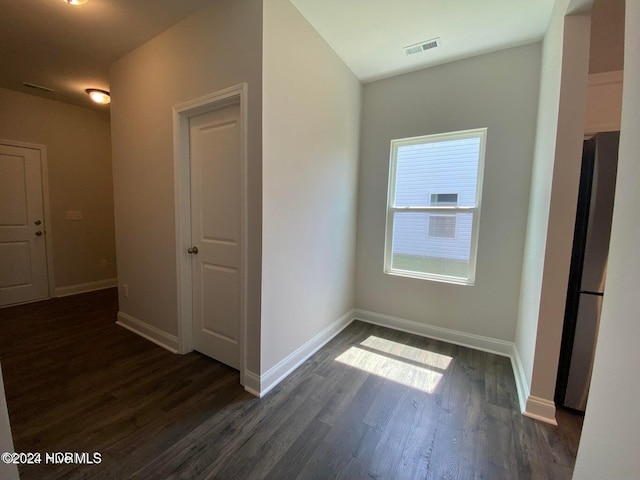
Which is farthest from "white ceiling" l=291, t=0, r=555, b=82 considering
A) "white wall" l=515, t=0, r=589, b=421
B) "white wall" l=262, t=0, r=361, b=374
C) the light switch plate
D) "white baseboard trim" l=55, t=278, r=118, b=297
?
"white baseboard trim" l=55, t=278, r=118, b=297

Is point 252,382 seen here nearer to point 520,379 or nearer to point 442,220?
point 520,379

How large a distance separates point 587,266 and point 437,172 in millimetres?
1460

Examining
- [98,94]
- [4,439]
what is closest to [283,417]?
[4,439]

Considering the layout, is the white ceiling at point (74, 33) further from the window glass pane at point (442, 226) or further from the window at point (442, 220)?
the window glass pane at point (442, 226)

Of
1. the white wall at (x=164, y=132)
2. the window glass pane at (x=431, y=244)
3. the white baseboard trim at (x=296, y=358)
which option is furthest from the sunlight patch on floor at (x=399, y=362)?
the white wall at (x=164, y=132)

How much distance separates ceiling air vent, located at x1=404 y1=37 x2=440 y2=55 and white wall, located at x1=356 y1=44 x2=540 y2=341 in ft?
1.08

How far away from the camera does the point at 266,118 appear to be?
174 centimetres

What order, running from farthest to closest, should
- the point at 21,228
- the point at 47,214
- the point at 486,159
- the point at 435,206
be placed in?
1. the point at 47,214
2. the point at 21,228
3. the point at 435,206
4. the point at 486,159

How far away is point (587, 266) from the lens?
1.67 m

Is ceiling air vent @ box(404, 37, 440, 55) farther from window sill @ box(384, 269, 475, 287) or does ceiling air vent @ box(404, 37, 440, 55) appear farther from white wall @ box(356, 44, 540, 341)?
→ window sill @ box(384, 269, 475, 287)

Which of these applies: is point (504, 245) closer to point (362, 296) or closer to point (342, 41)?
point (362, 296)

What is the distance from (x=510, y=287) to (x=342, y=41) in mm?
2717

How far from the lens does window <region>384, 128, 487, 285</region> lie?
2564 millimetres

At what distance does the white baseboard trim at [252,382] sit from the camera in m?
1.87
